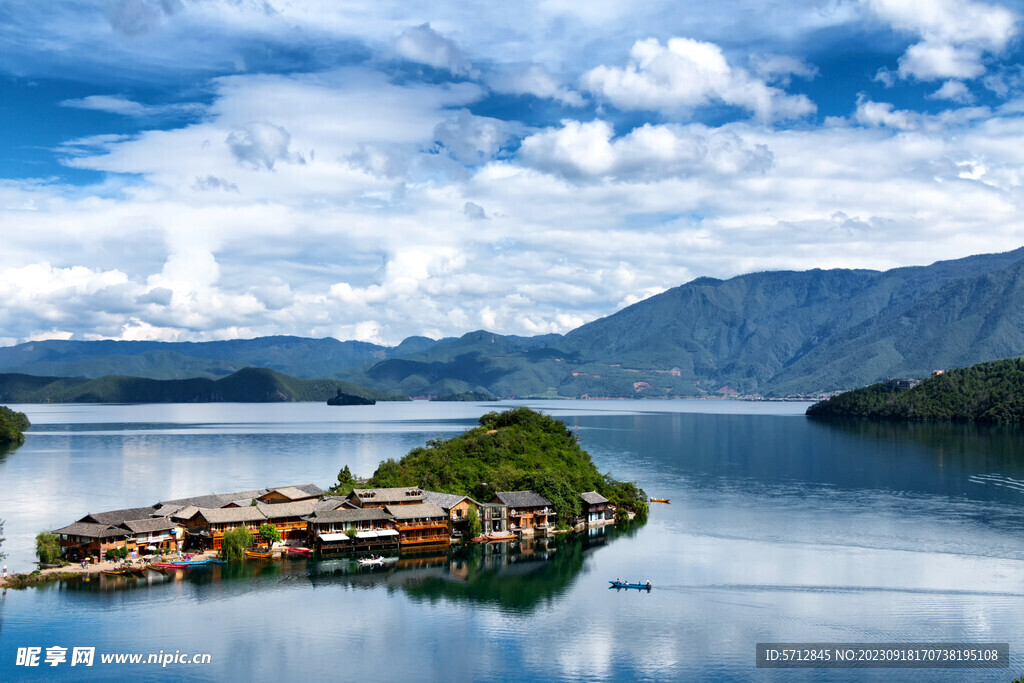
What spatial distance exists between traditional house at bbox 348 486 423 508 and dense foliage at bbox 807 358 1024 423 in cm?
13271

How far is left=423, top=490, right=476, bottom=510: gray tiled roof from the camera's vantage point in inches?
2532

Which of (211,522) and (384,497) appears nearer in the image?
(211,522)

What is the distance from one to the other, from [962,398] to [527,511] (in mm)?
138056

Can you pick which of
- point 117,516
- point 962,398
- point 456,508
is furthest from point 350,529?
point 962,398

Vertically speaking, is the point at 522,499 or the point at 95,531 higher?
the point at 522,499

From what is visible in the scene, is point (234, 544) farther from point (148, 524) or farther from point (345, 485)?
point (345, 485)

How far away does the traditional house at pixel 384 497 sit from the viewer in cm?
6353

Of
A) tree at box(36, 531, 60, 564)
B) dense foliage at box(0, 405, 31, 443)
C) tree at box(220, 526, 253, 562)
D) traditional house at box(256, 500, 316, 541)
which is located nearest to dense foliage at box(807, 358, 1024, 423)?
traditional house at box(256, 500, 316, 541)

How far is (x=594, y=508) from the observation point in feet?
232

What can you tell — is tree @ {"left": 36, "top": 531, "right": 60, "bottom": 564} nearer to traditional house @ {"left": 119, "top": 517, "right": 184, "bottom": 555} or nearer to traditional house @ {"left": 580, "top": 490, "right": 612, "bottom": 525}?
traditional house @ {"left": 119, "top": 517, "right": 184, "bottom": 555}

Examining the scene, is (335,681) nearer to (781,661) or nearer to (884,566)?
(781,661)

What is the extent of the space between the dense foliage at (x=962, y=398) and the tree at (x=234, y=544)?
14540 cm

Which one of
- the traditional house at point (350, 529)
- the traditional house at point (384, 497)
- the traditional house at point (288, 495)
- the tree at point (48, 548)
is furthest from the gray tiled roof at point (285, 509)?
the tree at point (48, 548)

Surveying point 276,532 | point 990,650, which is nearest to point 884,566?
point 990,650
